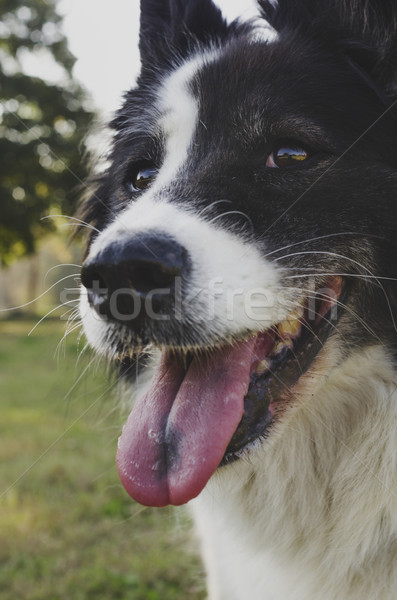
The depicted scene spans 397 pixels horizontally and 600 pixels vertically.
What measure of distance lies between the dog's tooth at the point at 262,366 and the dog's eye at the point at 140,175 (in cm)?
99

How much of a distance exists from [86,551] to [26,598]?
52cm

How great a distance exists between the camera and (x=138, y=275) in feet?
5.33

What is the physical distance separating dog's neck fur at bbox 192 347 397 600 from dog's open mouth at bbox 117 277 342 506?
0.45ft

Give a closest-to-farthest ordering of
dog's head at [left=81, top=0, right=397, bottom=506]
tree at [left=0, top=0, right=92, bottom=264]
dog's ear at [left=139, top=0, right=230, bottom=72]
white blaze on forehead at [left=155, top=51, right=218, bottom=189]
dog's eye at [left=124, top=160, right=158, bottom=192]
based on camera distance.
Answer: dog's head at [left=81, top=0, right=397, bottom=506]
white blaze on forehead at [left=155, top=51, right=218, bottom=189]
dog's eye at [left=124, top=160, right=158, bottom=192]
dog's ear at [left=139, top=0, right=230, bottom=72]
tree at [left=0, top=0, right=92, bottom=264]

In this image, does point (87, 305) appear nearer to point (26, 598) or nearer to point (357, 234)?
point (357, 234)

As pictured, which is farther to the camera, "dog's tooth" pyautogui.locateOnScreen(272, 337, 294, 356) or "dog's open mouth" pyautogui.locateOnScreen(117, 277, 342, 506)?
"dog's tooth" pyautogui.locateOnScreen(272, 337, 294, 356)

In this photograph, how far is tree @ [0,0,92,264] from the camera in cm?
2011

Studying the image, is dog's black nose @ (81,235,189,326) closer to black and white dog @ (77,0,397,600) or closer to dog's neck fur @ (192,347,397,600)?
black and white dog @ (77,0,397,600)

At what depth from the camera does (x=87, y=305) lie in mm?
1959

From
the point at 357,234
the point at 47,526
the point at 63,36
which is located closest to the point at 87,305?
the point at 357,234

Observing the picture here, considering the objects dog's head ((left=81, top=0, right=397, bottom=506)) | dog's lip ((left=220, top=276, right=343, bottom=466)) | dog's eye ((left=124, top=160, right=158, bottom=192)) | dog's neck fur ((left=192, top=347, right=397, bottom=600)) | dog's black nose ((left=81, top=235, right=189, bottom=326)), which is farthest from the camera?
dog's eye ((left=124, top=160, right=158, bottom=192))

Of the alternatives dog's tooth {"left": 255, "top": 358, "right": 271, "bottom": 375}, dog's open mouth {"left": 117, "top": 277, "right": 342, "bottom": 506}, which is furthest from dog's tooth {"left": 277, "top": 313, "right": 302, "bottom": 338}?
dog's tooth {"left": 255, "top": 358, "right": 271, "bottom": 375}

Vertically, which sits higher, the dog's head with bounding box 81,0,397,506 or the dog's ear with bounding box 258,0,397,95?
the dog's ear with bounding box 258,0,397,95

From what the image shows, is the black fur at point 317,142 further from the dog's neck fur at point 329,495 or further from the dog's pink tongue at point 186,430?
the dog's pink tongue at point 186,430
